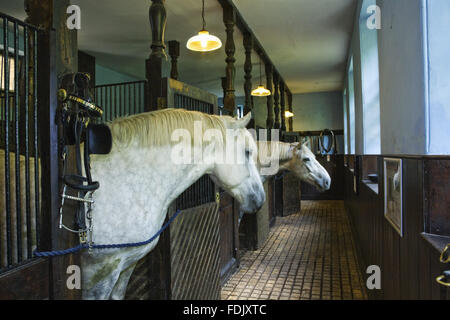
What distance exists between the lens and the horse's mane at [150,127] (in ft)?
4.13

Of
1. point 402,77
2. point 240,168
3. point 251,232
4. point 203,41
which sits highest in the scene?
point 203,41

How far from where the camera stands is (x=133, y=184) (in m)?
1.23

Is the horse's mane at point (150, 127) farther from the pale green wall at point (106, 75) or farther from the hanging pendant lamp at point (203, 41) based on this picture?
the pale green wall at point (106, 75)

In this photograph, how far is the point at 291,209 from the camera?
6.00m

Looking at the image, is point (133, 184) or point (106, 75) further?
point (106, 75)

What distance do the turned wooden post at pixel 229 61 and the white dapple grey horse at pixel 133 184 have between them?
185 cm

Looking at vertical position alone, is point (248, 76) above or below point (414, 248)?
above

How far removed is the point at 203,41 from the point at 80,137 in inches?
118

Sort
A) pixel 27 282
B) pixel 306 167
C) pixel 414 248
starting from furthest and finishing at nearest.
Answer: pixel 306 167
pixel 414 248
pixel 27 282

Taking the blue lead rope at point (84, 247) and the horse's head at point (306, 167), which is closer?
the blue lead rope at point (84, 247)

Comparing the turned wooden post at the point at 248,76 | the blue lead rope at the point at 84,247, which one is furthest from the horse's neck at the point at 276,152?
the blue lead rope at the point at 84,247

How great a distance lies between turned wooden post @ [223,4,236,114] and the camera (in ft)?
10.7

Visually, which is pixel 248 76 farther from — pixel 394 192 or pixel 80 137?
pixel 80 137

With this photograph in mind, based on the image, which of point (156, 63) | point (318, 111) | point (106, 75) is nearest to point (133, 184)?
point (156, 63)
